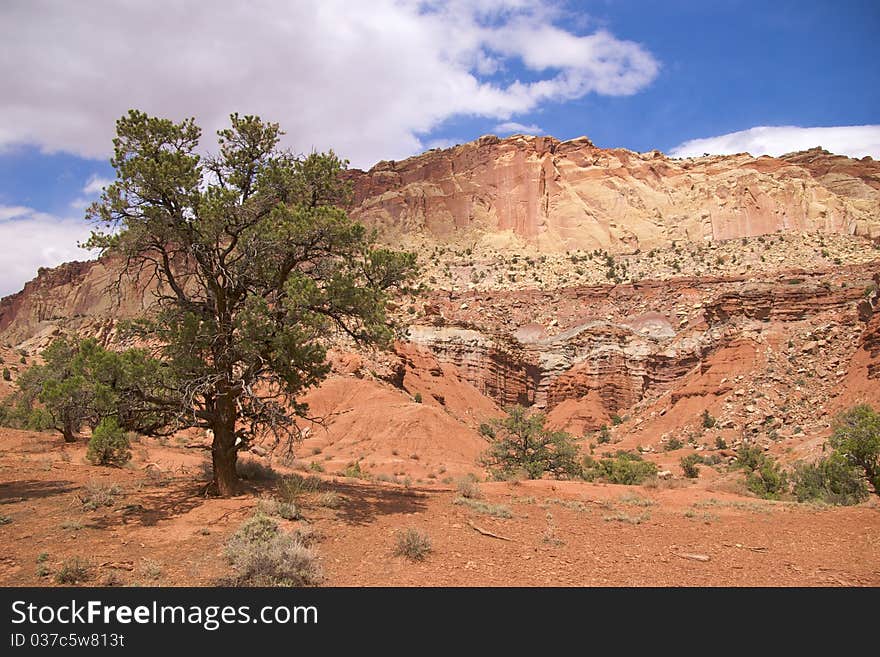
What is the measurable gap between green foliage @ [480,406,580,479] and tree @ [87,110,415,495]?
11679mm

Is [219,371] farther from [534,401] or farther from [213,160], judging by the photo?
[534,401]

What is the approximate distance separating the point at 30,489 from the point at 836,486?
19.1 metres

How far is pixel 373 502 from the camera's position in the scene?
37.5 ft

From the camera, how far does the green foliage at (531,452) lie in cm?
2089

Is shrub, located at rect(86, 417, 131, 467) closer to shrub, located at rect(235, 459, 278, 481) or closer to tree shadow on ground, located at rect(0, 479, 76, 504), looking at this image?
tree shadow on ground, located at rect(0, 479, 76, 504)

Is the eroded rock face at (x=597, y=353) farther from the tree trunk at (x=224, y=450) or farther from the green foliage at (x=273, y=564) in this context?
the green foliage at (x=273, y=564)

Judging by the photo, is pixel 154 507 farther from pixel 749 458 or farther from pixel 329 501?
pixel 749 458

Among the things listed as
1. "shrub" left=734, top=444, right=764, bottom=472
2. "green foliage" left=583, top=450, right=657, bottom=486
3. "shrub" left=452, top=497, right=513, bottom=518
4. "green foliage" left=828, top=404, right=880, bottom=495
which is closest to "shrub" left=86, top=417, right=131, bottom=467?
"shrub" left=452, top=497, right=513, bottom=518

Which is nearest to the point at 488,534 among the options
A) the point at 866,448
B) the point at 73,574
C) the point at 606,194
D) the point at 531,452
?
the point at 73,574

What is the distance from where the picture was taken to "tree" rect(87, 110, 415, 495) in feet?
32.3

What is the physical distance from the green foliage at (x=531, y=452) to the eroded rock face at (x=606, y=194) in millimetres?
64692

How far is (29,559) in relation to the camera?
6.99 m

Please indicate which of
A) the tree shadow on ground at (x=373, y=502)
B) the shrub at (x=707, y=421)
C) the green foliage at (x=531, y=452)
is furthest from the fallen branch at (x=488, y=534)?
the shrub at (x=707, y=421)

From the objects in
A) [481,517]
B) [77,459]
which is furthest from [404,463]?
[481,517]
